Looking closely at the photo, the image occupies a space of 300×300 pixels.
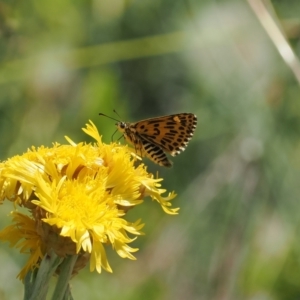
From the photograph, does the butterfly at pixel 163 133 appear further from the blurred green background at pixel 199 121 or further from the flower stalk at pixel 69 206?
the blurred green background at pixel 199 121

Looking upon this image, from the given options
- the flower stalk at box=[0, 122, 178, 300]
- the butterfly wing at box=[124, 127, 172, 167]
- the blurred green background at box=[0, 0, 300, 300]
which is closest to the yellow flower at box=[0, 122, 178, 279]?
the flower stalk at box=[0, 122, 178, 300]

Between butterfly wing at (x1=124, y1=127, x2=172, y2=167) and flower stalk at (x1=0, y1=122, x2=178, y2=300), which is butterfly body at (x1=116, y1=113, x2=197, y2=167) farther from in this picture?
flower stalk at (x1=0, y1=122, x2=178, y2=300)

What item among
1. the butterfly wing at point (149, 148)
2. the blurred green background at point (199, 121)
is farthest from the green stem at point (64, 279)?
the blurred green background at point (199, 121)

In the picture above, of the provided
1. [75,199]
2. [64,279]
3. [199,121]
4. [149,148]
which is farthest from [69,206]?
[199,121]

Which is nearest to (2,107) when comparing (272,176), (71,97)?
(71,97)

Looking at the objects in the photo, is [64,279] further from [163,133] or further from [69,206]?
[163,133]

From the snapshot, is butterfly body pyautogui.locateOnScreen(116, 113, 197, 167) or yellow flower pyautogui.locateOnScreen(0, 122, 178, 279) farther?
butterfly body pyautogui.locateOnScreen(116, 113, 197, 167)

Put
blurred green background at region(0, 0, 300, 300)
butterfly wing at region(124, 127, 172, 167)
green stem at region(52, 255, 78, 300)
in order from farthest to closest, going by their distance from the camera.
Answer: blurred green background at region(0, 0, 300, 300) < butterfly wing at region(124, 127, 172, 167) < green stem at region(52, 255, 78, 300)

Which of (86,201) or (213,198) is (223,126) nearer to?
(213,198)
